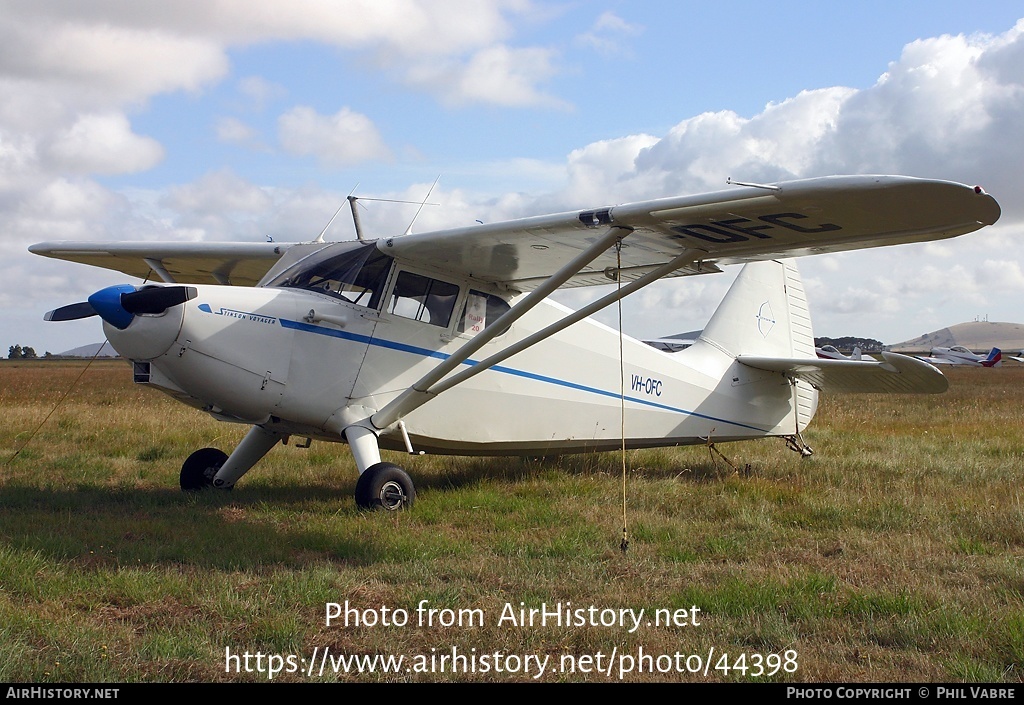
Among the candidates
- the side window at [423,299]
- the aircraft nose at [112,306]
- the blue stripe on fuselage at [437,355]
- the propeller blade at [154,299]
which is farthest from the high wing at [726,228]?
the aircraft nose at [112,306]

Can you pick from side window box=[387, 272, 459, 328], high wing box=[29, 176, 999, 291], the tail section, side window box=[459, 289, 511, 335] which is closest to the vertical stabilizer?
the tail section

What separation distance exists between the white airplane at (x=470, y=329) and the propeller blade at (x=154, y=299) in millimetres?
11

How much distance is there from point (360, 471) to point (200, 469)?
212 cm

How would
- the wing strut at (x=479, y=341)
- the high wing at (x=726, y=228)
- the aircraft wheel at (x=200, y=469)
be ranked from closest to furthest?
1. the high wing at (x=726, y=228)
2. the wing strut at (x=479, y=341)
3. the aircraft wheel at (x=200, y=469)

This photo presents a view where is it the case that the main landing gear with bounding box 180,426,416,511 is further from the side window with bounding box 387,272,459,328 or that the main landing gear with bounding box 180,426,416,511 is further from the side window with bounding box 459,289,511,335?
the side window with bounding box 459,289,511,335

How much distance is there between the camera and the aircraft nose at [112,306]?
18.7 ft

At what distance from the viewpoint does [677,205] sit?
552cm

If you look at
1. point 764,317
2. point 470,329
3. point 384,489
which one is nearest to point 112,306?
point 384,489

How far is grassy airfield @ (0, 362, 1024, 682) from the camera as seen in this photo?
356 cm

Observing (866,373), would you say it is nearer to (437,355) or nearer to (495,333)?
(495,333)

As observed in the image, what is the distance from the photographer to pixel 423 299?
7.30 meters

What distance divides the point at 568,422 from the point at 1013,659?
5170mm

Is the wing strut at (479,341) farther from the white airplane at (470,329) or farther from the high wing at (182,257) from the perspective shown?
the high wing at (182,257)
